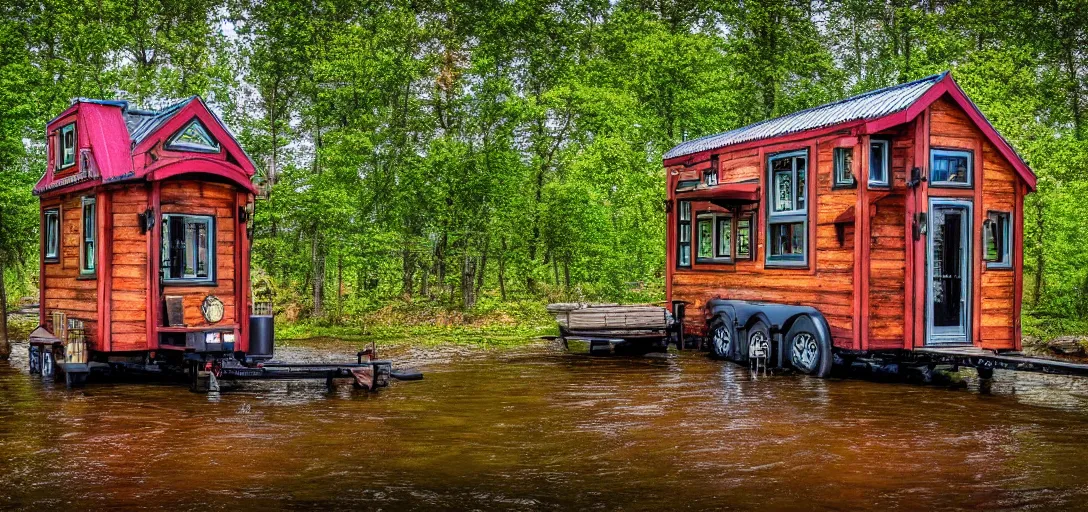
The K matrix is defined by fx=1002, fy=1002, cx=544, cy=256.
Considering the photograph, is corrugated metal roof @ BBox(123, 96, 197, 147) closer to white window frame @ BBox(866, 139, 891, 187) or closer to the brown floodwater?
the brown floodwater

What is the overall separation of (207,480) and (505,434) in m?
4.10

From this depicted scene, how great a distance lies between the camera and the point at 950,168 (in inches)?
725

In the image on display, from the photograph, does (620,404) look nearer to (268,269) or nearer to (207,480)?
(207,480)

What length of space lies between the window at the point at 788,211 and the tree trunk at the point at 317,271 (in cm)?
1518

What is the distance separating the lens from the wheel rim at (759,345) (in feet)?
64.5

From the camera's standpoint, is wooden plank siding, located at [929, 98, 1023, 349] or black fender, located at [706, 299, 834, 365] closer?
wooden plank siding, located at [929, 98, 1023, 349]

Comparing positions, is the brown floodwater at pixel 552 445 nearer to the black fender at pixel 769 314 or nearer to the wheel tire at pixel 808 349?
the wheel tire at pixel 808 349

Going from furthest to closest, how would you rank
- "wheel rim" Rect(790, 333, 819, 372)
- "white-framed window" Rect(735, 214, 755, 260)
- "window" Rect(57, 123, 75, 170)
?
"white-framed window" Rect(735, 214, 755, 260) < "window" Rect(57, 123, 75, 170) < "wheel rim" Rect(790, 333, 819, 372)

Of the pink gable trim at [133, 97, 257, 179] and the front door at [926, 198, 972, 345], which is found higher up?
the pink gable trim at [133, 97, 257, 179]

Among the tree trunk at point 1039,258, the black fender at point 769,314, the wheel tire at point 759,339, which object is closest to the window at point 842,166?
the black fender at point 769,314

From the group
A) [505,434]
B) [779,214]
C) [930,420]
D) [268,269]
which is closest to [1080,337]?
[779,214]

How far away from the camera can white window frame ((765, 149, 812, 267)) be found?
19.7 metres

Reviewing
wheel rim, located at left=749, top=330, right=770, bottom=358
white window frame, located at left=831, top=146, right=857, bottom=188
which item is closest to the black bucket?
wheel rim, located at left=749, top=330, right=770, bottom=358

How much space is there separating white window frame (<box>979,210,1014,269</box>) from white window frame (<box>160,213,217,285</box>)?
1421cm
